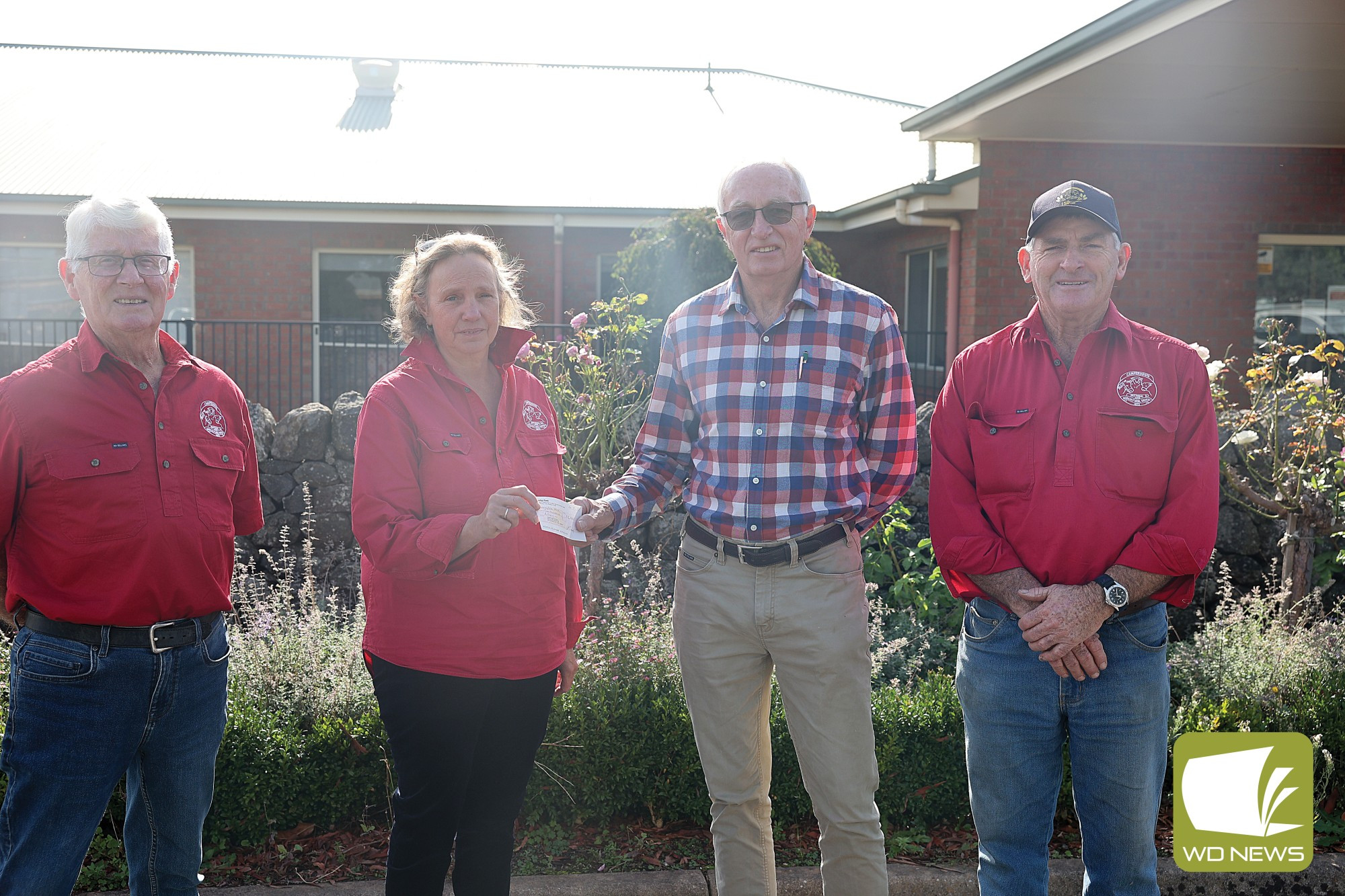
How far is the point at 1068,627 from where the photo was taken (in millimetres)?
2453

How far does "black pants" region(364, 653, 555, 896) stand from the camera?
2570 millimetres

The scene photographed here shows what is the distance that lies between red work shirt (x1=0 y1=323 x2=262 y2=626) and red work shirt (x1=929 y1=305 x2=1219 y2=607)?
1.91 m

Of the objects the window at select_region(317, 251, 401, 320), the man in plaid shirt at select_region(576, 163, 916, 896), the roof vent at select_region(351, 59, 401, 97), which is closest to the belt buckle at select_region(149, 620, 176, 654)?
the man in plaid shirt at select_region(576, 163, 916, 896)

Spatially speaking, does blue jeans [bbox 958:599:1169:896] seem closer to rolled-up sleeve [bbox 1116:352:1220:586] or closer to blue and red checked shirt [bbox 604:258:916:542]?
→ rolled-up sleeve [bbox 1116:352:1220:586]

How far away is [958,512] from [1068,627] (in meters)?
0.39

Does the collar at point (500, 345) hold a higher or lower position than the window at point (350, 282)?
lower

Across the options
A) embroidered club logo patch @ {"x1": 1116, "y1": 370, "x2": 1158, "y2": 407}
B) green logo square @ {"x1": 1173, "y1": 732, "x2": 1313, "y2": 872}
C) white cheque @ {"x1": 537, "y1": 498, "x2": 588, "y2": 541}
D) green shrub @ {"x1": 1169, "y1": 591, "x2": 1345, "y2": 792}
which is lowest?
green logo square @ {"x1": 1173, "y1": 732, "x2": 1313, "y2": 872}

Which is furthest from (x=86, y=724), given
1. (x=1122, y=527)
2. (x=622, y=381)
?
(x=622, y=381)

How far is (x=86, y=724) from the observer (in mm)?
2367

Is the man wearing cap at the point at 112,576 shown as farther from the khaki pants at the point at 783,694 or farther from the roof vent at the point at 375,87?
the roof vent at the point at 375,87

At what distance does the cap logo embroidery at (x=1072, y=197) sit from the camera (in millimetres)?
2586

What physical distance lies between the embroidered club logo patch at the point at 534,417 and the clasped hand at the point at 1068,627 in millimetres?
1354

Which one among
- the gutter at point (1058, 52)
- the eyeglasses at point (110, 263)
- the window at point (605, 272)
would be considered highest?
the gutter at point (1058, 52)

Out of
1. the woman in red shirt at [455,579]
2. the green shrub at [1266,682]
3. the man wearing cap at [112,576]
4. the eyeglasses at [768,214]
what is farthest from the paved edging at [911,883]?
the eyeglasses at [768,214]
